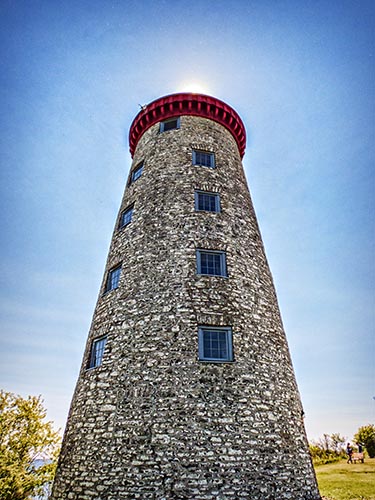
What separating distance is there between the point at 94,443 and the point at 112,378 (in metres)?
1.93

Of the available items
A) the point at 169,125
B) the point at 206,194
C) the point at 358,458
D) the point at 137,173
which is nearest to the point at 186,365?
the point at 206,194

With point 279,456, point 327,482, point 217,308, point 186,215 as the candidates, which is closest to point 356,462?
point 327,482

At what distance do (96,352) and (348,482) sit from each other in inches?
604

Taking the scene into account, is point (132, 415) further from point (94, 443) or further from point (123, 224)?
point (123, 224)

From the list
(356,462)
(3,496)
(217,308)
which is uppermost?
(217,308)

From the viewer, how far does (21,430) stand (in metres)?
21.0

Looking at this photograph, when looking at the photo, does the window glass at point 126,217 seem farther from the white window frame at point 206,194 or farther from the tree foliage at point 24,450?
the tree foliage at point 24,450

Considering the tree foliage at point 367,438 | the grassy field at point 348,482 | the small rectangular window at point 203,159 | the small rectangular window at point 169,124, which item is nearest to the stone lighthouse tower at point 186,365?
the small rectangular window at point 203,159

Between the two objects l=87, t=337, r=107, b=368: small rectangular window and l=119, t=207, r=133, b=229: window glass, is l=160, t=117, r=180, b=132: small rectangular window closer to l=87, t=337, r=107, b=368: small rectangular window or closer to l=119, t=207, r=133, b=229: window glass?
l=119, t=207, r=133, b=229: window glass

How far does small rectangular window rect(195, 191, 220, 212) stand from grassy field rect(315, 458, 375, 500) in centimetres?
1355

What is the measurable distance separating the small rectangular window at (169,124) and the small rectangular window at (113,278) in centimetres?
884

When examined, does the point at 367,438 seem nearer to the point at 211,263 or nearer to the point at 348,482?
the point at 348,482

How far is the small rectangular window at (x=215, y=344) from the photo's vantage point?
35.7 ft

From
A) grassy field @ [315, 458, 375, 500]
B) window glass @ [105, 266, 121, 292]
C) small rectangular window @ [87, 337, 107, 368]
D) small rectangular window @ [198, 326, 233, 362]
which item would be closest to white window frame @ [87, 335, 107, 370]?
small rectangular window @ [87, 337, 107, 368]
